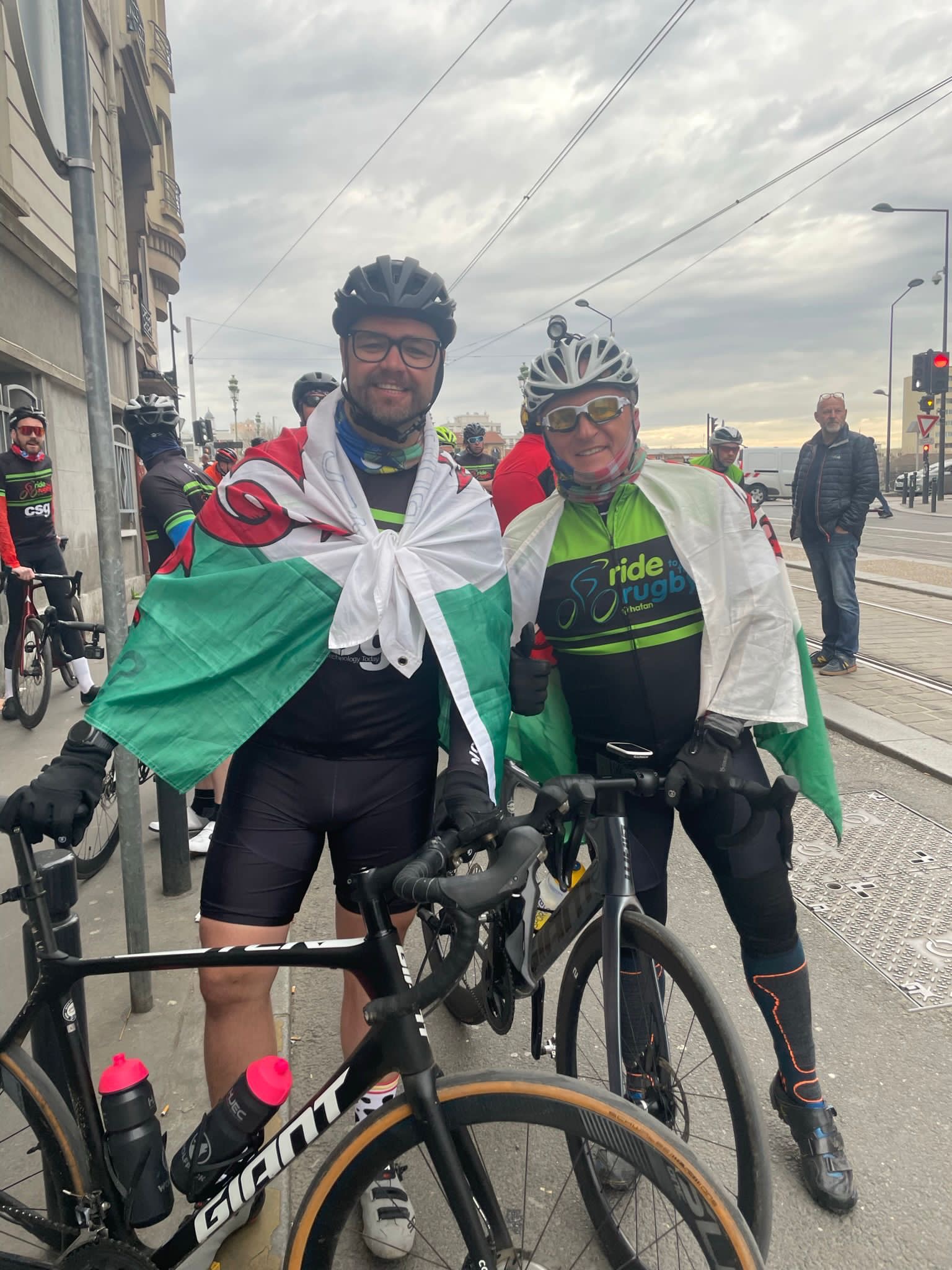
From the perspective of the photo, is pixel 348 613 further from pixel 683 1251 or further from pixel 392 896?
pixel 683 1251

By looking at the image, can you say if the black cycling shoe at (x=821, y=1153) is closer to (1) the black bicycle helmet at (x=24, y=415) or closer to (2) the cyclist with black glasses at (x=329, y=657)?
(2) the cyclist with black glasses at (x=329, y=657)

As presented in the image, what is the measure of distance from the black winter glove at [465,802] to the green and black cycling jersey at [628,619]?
49 cm

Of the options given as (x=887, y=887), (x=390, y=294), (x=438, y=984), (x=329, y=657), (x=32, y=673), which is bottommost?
(x=887, y=887)

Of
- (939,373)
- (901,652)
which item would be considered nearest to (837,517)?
(901,652)

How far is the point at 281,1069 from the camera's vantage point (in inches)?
70.1

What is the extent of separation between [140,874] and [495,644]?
1.50m

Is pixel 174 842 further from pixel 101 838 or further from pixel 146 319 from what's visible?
pixel 146 319

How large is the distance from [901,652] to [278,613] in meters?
7.52

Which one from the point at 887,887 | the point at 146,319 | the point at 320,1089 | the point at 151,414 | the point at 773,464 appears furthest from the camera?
the point at 773,464

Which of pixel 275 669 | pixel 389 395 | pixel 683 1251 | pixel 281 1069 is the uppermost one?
pixel 389 395

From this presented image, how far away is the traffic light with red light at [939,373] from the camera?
2308 cm

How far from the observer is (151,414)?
4754mm

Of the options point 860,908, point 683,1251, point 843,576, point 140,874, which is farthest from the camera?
point 843,576

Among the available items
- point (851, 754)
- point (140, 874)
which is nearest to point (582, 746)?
point (140, 874)
